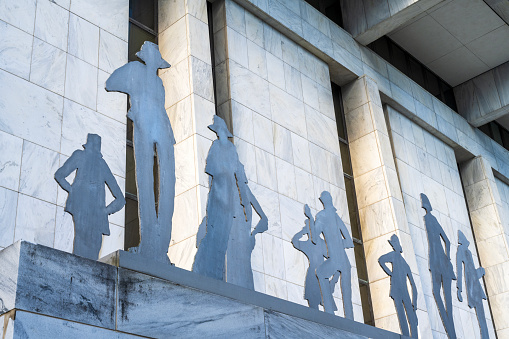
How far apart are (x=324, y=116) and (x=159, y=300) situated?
13658mm

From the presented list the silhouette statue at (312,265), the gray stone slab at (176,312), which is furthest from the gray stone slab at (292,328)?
the silhouette statue at (312,265)

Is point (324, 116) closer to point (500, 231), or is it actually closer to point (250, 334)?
point (500, 231)

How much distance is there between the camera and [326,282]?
10.5 meters

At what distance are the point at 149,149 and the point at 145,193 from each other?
0.52m

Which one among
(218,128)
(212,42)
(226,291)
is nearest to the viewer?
(226,291)

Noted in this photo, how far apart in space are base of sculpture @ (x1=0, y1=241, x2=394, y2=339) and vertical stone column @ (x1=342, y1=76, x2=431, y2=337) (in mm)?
11220

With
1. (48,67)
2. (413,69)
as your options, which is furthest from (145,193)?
(413,69)

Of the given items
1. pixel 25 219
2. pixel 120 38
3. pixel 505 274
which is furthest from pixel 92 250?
pixel 505 274

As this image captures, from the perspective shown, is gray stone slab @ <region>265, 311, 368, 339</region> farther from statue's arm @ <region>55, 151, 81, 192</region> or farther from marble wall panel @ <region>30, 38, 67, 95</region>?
marble wall panel @ <region>30, 38, 67, 95</region>

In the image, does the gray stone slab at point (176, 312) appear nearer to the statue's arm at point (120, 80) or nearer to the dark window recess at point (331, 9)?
the statue's arm at point (120, 80)

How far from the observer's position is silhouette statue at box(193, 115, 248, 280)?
8.05 metres

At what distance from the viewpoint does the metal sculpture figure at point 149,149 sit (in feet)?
24.7

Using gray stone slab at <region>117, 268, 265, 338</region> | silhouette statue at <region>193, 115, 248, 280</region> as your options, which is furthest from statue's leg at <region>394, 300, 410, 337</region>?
gray stone slab at <region>117, 268, 265, 338</region>

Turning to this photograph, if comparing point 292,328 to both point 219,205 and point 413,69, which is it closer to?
point 219,205
